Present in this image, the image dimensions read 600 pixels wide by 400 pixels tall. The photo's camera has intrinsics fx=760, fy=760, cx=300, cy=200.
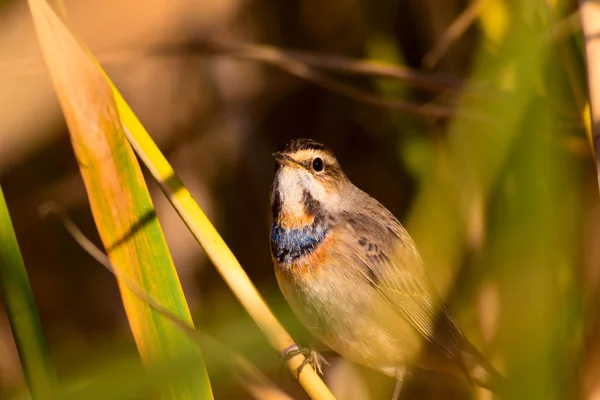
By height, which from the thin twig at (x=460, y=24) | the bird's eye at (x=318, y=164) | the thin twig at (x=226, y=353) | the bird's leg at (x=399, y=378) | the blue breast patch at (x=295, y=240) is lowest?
the bird's leg at (x=399, y=378)

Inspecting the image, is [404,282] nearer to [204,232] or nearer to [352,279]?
[352,279]

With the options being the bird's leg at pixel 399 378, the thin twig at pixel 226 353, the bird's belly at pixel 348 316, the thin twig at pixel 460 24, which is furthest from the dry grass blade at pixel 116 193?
the thin twig at pixel 460 24

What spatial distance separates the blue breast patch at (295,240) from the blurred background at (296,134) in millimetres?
190

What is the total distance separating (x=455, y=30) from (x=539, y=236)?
1976mm

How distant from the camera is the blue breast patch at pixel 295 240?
115 inches

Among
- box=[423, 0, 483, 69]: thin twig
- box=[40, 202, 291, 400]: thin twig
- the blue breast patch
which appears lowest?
box=[40, 202, 291, 400]: thin twig

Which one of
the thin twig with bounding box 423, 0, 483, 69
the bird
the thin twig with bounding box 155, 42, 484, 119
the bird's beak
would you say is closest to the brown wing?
the bird

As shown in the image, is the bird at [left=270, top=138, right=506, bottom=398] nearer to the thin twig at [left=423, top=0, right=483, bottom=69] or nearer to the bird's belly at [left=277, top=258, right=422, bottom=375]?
the bird's belly at [left=277, top=258, right=422, bottom=375]

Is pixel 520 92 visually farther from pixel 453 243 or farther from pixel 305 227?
pixel 305 227

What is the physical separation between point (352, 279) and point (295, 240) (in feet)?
0.88

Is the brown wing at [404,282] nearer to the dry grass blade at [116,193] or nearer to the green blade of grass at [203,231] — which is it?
the green blade of grass at [203,231]

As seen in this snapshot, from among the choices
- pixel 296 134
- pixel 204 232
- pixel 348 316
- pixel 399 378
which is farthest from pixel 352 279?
pixel 296 134

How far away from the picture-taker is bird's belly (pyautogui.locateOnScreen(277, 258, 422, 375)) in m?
2.83

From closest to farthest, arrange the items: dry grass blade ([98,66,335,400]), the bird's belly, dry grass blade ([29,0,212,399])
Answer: dry grass blade ([29,0,212,399]) < dry grass blade ([98,66,335,400]) < the bird's belly
